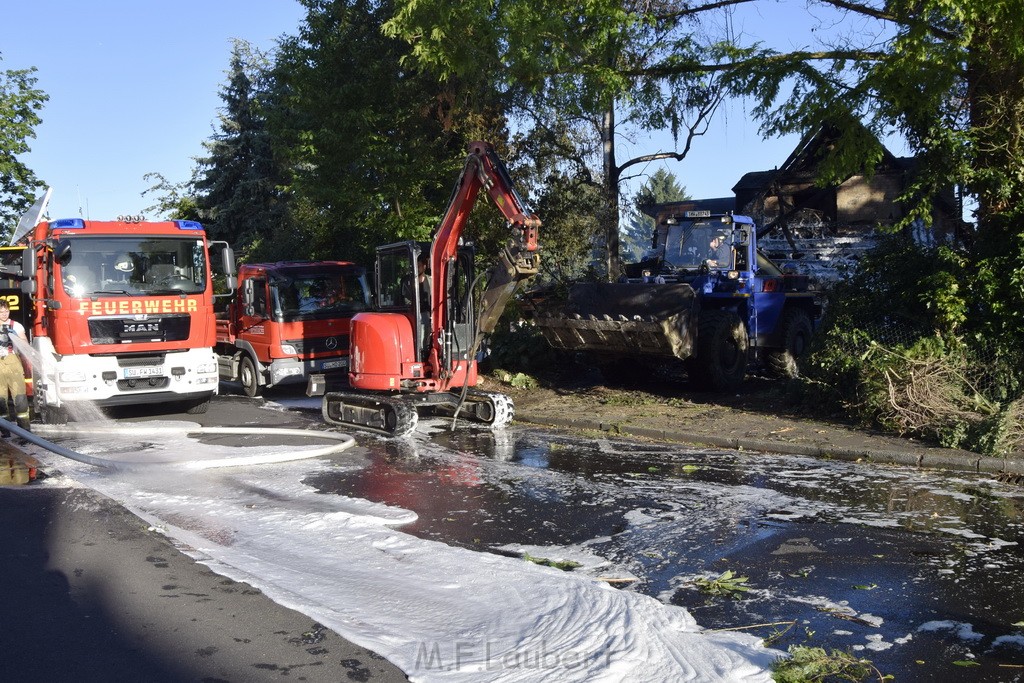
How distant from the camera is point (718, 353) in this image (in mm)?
14359

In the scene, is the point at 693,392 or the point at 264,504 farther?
the point at 693,392

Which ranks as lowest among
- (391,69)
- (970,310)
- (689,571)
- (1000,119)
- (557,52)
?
(689,571)

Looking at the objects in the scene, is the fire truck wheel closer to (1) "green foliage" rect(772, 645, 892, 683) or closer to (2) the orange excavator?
(2) the orange excavator

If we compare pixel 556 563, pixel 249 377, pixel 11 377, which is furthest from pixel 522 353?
pixel 556 563

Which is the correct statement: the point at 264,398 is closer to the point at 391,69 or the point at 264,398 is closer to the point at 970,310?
the point at 391,69

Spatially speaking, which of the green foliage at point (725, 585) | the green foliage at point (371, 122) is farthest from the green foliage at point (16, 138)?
the green foliage at point (725, 585)

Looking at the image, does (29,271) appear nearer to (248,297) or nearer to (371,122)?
(248,297)

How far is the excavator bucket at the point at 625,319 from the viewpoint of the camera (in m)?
13.3

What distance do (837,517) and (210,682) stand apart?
5251mm

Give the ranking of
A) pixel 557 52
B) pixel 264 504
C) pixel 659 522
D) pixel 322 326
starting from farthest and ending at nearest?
pixel 322 326, pixel 557 52, pixel 264 504, pixel 659 522

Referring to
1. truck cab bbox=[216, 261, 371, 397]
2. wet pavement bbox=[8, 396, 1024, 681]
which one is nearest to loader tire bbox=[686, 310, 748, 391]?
wet pavement bbox=[8, 396, 1024, 681]

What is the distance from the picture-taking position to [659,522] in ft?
24.9

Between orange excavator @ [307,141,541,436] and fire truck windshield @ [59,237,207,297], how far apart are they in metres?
2.92

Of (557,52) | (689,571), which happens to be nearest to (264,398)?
(557,52)
